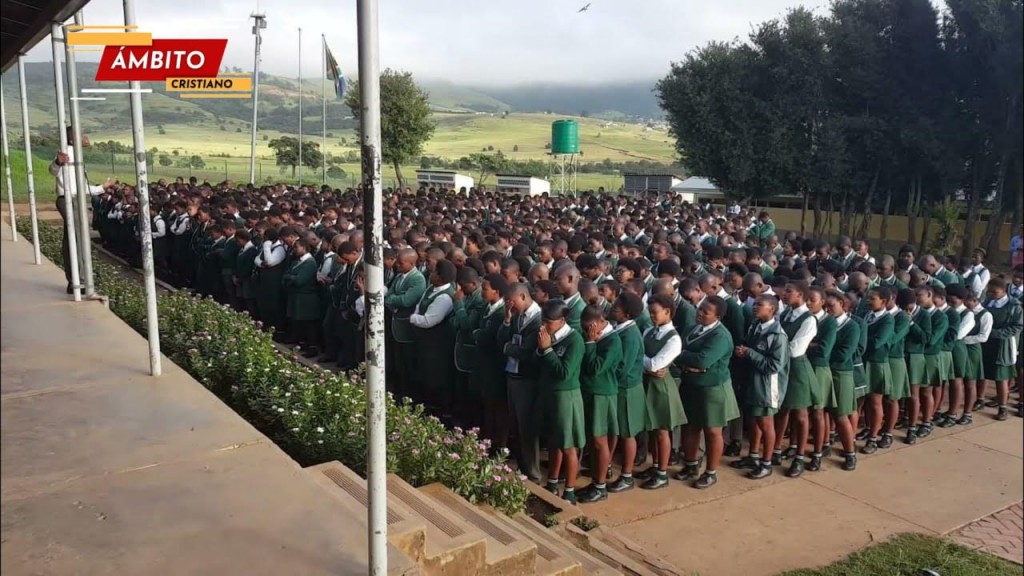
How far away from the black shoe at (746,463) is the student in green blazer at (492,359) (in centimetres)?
192

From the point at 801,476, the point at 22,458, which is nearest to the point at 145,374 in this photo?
the point at 22,458

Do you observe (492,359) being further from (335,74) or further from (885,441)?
(335,74)

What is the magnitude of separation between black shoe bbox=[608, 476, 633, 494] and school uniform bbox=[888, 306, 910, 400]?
271 centimetres

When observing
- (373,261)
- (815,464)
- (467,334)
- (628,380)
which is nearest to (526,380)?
(628,380)

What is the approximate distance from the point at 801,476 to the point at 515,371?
2.54m

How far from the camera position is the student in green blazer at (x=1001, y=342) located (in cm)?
758

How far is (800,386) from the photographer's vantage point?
5949 mm

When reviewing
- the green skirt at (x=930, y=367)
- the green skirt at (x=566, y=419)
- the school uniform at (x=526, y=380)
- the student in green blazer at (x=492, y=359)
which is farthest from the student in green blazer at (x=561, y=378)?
A: the green skirt at (x=930, y=367)

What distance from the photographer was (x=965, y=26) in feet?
9.71

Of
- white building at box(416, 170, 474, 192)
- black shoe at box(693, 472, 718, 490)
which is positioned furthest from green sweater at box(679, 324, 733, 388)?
white building at box(416, 170, 474, 192)

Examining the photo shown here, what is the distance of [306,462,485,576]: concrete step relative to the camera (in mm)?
3141

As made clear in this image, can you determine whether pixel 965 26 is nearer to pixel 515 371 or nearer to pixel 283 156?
pixel 515 371

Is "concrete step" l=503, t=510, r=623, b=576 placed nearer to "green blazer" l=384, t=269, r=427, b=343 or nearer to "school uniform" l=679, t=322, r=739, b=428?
"school uniform" l=679, t=322, r=739, b=428

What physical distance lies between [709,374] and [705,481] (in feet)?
2.85
